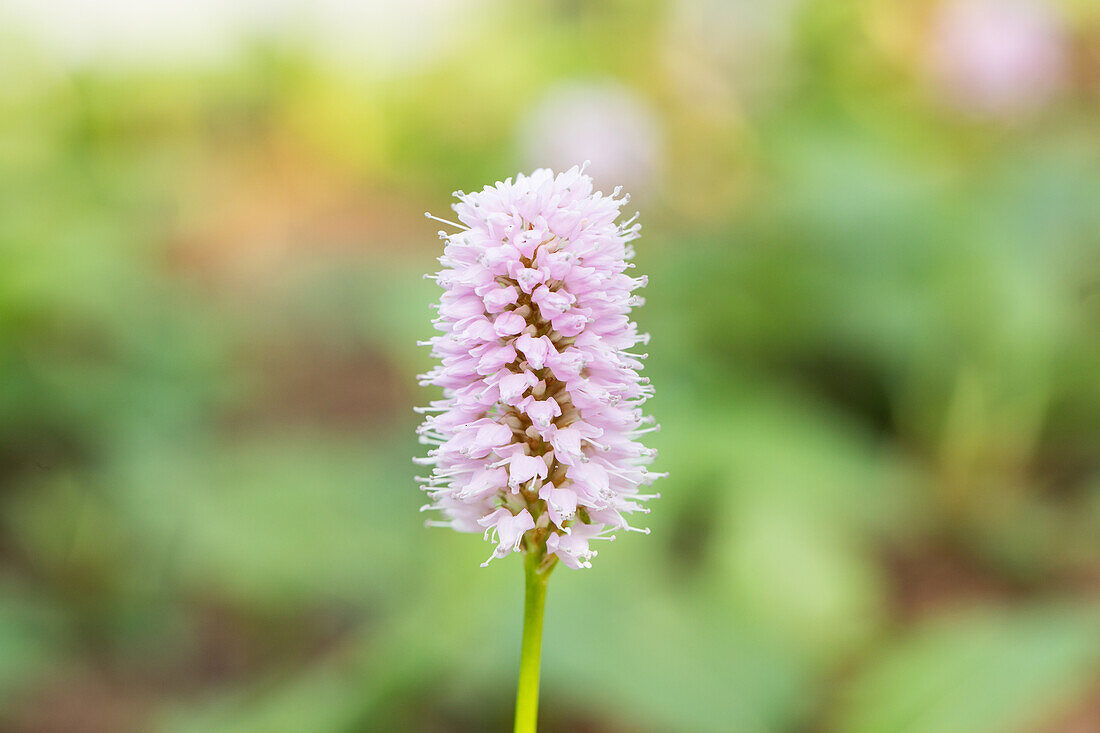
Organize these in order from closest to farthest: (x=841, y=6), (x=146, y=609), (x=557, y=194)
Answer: (x=557, y=194) → (x=146, y=609) → (x=841, y=6)

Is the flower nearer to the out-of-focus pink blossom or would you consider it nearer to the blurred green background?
the blurred green background

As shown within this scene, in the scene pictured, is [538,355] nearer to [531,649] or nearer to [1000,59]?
[531,649]

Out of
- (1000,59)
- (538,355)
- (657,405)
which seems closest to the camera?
(538,355)

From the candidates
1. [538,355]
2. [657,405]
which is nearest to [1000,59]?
[657,405]

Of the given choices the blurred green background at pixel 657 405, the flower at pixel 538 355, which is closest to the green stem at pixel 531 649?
the flower at pixel 538 355

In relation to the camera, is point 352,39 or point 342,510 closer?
point 342,510

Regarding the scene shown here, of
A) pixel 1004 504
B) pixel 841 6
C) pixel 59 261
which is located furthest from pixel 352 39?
pixel 1004 504

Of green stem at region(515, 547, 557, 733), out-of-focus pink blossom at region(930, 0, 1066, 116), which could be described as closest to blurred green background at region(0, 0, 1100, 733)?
out-of-focus pink blossom at region(930, 0, 1066, 116)

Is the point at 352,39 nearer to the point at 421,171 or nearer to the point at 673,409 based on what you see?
the point at 421,171
